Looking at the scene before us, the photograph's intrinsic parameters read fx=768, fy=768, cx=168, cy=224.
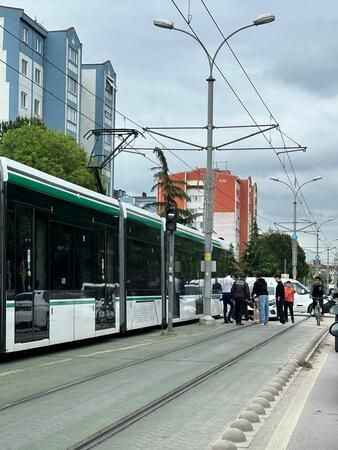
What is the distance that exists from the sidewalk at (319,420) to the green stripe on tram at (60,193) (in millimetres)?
5976

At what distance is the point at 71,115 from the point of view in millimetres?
64375

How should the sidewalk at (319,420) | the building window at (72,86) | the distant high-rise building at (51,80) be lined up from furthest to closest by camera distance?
the building window at (72,86), the distant high-rise building at (51,80), the sidewalk at (319,420)

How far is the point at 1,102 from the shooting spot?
55.5 m

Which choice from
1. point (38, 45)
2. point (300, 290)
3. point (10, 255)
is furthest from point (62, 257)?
point (38, 45)

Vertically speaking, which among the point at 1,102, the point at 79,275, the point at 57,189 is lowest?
the point at 79,275

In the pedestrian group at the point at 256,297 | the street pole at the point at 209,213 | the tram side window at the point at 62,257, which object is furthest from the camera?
the street pole at the point at 209,213

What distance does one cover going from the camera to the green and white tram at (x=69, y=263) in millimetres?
12898

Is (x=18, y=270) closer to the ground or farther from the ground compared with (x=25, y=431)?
farther from the ground

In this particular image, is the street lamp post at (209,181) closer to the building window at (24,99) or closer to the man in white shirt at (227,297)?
the man in white shirt at (227,297)

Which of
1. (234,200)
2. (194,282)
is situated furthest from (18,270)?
(234,200)

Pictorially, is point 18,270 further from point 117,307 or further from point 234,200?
point 234,200

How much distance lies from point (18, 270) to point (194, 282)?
14034 mm

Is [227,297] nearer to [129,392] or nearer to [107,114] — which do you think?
[129,392]

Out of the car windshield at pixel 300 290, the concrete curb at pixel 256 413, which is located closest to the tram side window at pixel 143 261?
the concrete curb at pixel 256 413
